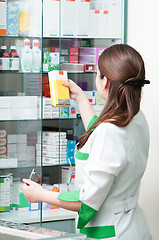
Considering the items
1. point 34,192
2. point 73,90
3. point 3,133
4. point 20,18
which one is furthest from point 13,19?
point 34,192

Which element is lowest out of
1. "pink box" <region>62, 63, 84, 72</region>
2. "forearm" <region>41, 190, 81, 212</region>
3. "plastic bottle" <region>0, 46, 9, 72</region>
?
"forearm" <region>41, 190, 81, 212</region>

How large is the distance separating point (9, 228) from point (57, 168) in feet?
5.69

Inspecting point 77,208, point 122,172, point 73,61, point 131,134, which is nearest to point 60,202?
point 77,208

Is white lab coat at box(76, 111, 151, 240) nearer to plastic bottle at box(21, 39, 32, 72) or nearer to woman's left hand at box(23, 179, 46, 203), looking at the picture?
woman's left hand at box(23, 179, 46, 203)

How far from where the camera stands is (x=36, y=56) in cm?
355

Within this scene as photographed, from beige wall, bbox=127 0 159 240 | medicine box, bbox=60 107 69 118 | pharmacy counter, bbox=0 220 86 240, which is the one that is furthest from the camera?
medicine box, bbox=60 107 69 118

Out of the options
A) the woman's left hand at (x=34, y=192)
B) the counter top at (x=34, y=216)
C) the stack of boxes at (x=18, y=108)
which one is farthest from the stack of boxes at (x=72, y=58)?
the woman's left hand at (x=34, y=192)

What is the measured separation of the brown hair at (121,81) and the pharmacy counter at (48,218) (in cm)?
208

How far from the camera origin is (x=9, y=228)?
199 cm

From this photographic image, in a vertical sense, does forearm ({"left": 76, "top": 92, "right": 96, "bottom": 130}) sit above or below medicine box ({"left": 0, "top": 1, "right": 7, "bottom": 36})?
below

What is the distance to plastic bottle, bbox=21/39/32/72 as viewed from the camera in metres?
3.52

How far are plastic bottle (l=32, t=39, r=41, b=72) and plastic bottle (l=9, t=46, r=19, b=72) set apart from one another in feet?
0.48

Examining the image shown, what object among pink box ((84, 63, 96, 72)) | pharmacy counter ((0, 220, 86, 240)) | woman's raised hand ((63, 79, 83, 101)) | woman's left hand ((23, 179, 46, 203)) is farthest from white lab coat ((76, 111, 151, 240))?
pink box ((84, 63, 96, 72))

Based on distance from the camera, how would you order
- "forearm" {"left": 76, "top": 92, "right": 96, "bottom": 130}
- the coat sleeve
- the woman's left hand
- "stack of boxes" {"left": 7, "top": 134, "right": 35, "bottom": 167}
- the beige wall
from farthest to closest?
"stack of boxes" {"left": 7, "top": 134, "right": 35, "bottom": 167}
the beige wall
"forearm" {"left": 76, "top": 92, "right": 96, "bottom": 130}
the woman's left hand
the coat sleeve
